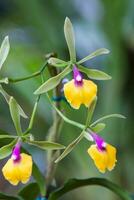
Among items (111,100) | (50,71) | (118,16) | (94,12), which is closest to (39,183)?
(50,71)

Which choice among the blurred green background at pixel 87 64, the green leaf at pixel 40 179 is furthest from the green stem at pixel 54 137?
the blurred green background at pixel 87 64

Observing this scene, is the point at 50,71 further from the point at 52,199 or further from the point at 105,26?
the point at 105,26

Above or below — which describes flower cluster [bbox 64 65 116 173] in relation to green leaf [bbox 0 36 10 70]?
below

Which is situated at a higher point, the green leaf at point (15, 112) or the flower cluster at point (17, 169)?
the green leaf at point (15, 112)

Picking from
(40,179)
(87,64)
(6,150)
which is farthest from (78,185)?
(87,64)

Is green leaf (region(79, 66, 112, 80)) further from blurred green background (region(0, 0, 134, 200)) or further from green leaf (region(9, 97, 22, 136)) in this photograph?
blurred green background (region(0, 0, 134, 200))

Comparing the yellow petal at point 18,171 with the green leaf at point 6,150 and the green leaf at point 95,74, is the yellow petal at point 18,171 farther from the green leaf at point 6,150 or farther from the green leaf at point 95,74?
the green leaf at point 95,74

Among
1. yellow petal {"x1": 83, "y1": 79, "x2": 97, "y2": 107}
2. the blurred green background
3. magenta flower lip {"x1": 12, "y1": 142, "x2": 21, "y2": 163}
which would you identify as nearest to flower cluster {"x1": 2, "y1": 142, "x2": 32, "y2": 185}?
magenta flower lip {"x1": 12, "y1": 142, "x2": 21, "y2": 163}
